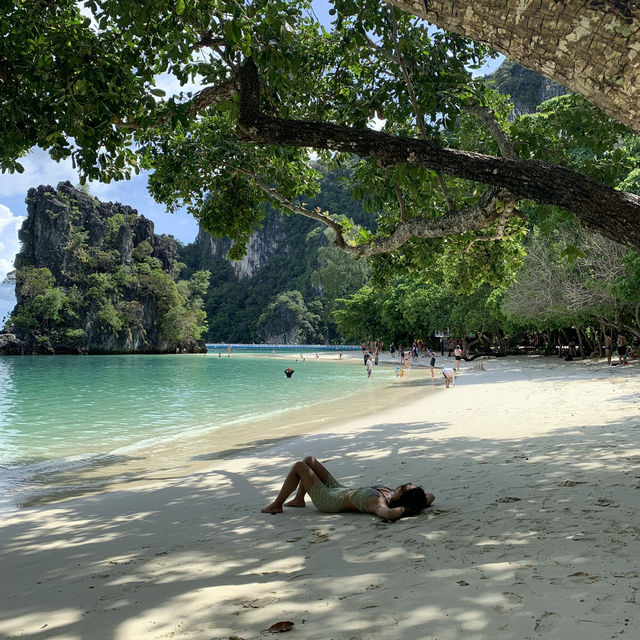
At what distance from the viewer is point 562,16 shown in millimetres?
2414

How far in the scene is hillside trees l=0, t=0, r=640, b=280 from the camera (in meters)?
4.33

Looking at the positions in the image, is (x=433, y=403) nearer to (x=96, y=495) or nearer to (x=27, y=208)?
(x=96, y=495)

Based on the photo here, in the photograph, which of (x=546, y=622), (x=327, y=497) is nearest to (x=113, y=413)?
(x=327, y=497)

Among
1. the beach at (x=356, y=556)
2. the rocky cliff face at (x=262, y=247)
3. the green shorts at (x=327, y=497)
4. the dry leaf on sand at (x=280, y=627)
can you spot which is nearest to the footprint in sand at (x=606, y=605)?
the beach at (x=356, y=556)

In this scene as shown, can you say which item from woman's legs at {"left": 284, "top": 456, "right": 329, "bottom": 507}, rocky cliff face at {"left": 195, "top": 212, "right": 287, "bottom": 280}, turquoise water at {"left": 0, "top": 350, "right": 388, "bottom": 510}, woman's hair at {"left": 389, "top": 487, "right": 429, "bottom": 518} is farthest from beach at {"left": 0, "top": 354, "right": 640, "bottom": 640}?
rocky cliff face at {"left": 195, "top": 212, "right": 287, "bottom": 280}

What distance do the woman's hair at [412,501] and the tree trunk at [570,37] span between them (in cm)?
314

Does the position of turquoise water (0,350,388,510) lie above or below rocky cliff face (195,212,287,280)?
below

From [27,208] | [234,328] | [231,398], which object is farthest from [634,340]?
[234,328]

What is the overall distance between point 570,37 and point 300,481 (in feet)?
13.7

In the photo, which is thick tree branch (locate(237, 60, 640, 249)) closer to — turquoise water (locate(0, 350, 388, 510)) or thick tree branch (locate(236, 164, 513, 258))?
→ thick tree branch (locate(236, 164, 513, 258))

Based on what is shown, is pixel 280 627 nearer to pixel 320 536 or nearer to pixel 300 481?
pixel 320 536

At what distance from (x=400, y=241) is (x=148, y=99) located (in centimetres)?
321

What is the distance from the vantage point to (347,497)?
15.8ft

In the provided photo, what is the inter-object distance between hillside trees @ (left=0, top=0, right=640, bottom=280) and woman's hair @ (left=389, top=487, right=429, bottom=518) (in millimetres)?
→ 2502
